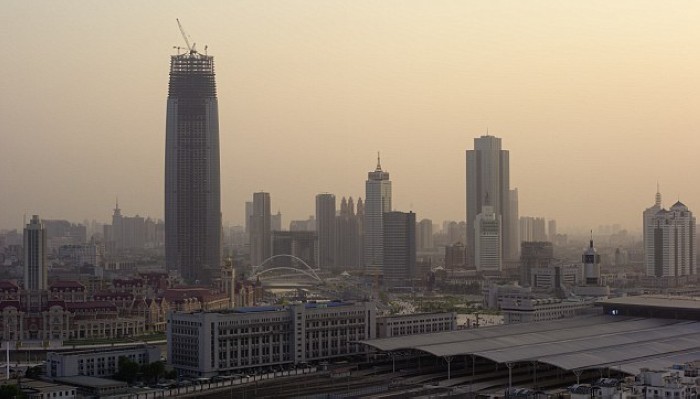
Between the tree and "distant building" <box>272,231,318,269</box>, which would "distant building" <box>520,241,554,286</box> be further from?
the tree

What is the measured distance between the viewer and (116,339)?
45.7 meters

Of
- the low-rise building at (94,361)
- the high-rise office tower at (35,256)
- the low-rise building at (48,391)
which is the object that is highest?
the high-rise office tower at (35,256)

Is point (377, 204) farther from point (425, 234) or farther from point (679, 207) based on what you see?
point (425, 234)

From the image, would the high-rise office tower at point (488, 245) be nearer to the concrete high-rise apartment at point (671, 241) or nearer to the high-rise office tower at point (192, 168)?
the concrete high-rise apartment at point (671, 241)

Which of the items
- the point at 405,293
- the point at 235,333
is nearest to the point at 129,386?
the point at 235,333

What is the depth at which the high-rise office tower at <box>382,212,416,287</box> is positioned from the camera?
271ft

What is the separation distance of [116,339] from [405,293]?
31.9 m

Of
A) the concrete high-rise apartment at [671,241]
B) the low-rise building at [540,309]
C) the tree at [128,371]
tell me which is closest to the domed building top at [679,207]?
the concrete high-rise apartment at [671,241]

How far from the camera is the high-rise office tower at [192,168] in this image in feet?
268

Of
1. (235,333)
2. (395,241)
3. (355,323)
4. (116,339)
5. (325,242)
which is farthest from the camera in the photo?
(325,242)

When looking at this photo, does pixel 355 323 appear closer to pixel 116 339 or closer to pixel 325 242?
pixel 116 339

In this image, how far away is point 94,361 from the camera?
31.8m

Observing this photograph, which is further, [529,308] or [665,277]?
[665,277]

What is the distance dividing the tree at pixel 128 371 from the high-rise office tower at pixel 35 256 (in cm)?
2539
